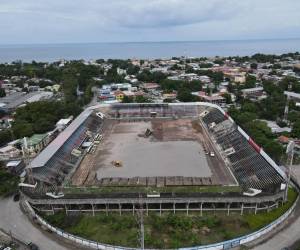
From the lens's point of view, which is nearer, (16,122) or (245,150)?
(245,150)

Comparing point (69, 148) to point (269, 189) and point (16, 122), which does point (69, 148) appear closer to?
point (16, 122)

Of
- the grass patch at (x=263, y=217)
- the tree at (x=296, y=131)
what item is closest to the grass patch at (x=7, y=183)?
the grass patch at (x=263, y=217)

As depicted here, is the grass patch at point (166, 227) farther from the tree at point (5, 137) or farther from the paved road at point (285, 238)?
the tree at point (5, 137)

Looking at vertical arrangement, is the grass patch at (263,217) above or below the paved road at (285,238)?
above

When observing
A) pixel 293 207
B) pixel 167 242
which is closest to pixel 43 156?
pixel 167 242

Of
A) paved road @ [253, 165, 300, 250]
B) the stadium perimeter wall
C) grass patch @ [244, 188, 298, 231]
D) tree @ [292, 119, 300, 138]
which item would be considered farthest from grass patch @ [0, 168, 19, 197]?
tree @ [292, 119, 300, 138]

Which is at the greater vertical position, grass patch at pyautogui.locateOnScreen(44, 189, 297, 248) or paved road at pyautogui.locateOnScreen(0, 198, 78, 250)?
grass patch at pyautogui.locateOnScreen(44, 189, 297, 248)

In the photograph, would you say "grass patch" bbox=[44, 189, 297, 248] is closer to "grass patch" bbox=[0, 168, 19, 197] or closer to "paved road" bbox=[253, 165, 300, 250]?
"paved road" bbox=[253, 165, 300, 250]
